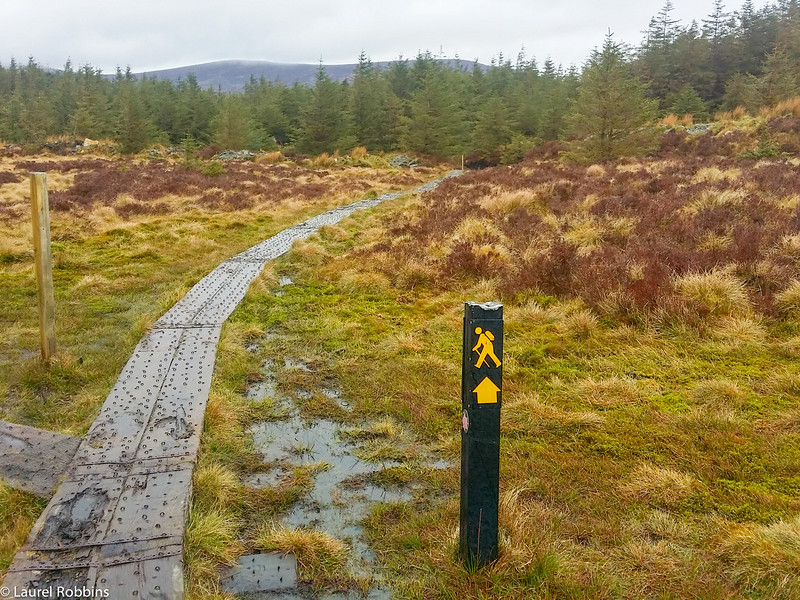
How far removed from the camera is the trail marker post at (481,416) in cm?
245

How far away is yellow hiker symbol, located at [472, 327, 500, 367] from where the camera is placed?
8.03 ft

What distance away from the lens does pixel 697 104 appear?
31.6 meters

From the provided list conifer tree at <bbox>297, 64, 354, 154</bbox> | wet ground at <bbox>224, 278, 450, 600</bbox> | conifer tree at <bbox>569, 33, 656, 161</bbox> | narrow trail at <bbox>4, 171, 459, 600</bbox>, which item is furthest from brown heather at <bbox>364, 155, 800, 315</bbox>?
conifer tree at <bbox>297, 64, 354, 154</bbox>

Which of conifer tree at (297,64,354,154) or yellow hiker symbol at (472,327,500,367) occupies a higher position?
conifer tree at (297,64,354,154)

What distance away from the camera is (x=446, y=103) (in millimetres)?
42062

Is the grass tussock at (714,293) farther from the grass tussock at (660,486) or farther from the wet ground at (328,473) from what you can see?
the wet ground at (328,473)

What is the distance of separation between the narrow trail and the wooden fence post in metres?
0.81

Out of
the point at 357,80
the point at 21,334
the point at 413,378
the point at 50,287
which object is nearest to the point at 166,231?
the point at 21,334

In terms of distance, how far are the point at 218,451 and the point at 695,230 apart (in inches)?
313

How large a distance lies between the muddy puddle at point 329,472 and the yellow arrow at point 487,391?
108 centimetres

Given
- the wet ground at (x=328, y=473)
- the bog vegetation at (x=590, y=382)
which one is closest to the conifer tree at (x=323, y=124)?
the bog vegetation at (x=590, y=382)

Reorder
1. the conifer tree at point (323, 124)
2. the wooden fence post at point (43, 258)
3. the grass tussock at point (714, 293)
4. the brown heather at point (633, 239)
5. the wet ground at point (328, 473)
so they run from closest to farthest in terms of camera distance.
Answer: the wet ground at point (328, 473) < the wooden fence post at point (43, 258) < the grass tussock at point (714, 293) < the brown heather at point (633, 239) < the conifer tree at point (323, 124)

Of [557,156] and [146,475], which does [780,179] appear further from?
[557,156]

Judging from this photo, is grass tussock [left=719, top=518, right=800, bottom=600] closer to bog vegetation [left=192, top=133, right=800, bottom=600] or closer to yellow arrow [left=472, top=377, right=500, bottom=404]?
bog vegetation [left=192, top=133, right=800, bottom=600]
